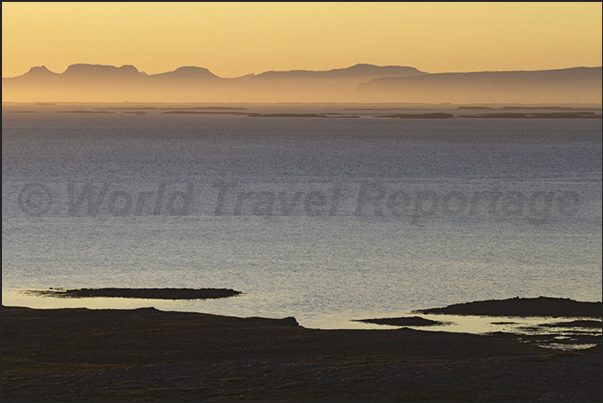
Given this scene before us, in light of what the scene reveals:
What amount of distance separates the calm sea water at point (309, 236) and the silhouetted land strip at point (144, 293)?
103cm

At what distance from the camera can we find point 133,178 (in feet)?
392

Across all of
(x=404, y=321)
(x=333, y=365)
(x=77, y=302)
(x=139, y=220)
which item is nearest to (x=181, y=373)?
(x=333, y=365)

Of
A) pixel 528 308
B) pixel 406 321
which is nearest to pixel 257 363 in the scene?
pixel 406 321

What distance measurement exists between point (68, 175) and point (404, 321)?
94.7 meters

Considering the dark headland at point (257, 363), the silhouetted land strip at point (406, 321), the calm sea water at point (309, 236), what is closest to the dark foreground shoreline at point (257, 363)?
the dark headland at point (257, 363)

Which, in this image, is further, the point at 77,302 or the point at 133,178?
the point at 133,178

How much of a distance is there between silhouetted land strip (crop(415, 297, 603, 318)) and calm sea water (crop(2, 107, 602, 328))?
1676mm

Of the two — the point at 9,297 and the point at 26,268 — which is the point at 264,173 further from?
the point at 9,297

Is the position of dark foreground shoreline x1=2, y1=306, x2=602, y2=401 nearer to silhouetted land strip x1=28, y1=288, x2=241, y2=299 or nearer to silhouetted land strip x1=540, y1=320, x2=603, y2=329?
silhouetted land strip x1=540, y1=320, x2=603, y2=329

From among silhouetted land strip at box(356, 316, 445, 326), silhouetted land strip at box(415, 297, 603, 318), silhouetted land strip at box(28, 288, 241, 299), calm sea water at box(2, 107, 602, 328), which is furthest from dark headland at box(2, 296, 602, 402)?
silhouetted land strip at box(28, 288, 241, 299)

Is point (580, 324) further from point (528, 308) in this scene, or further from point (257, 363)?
point (257, 363)

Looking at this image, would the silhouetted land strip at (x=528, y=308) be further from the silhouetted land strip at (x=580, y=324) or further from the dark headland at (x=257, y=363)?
the dark headland at (x=257, y=363)

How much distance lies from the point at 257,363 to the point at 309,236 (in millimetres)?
38659

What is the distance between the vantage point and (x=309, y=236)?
6266 centimetres
